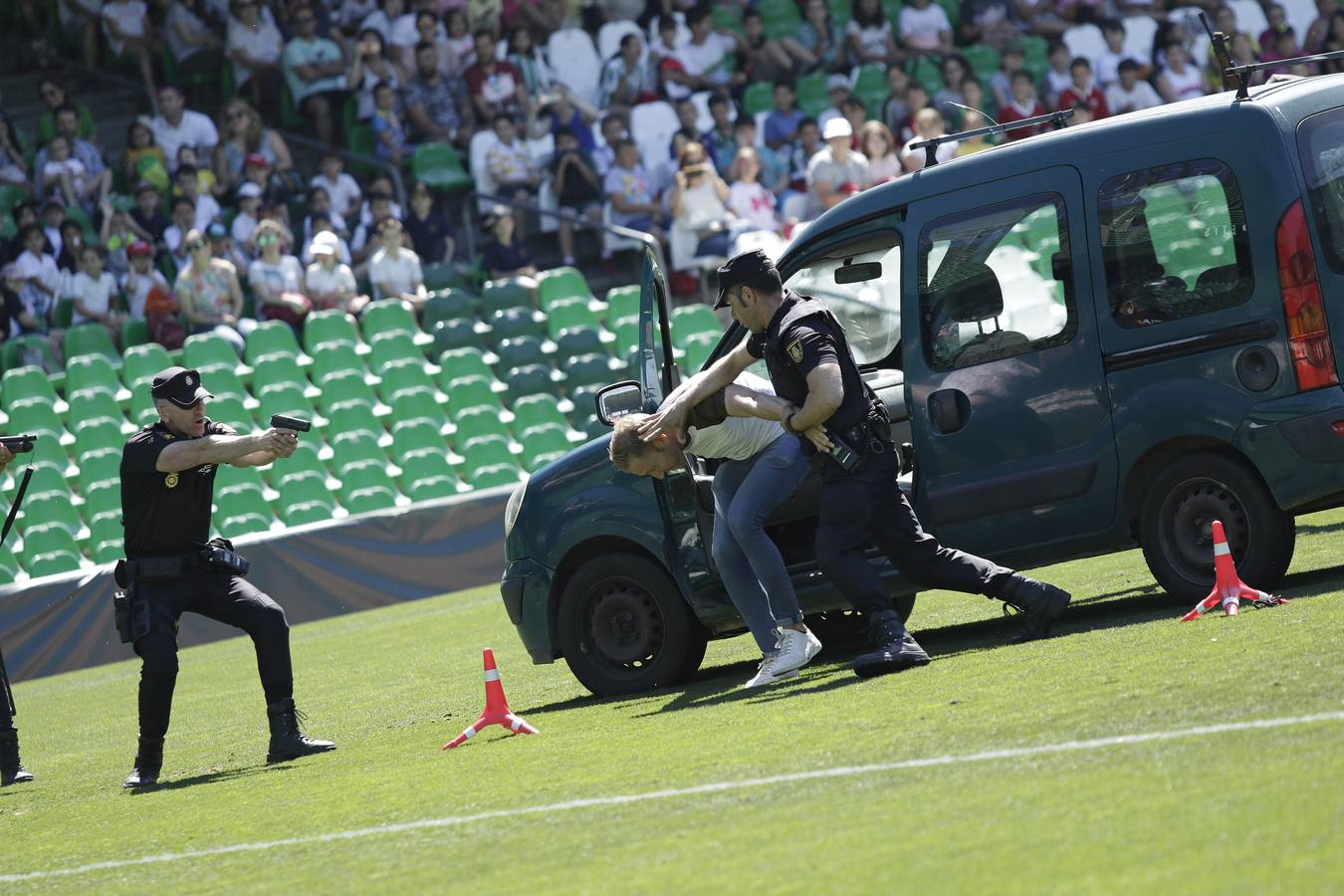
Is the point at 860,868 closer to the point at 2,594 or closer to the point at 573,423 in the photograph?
the point at 2,594

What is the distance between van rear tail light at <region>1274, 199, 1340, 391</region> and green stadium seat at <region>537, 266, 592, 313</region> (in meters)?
13.0

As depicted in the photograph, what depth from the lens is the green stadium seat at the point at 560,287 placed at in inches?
807

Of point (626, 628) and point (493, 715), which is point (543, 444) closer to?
point (626, 628)

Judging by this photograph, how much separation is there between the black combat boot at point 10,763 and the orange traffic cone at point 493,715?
2.71 m

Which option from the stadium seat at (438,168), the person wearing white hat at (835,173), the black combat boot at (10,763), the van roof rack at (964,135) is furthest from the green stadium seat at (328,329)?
the van roof rack at (964,135)

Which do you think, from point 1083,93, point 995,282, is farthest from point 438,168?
point 995,282

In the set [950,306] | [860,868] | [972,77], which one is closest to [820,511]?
[950,306]

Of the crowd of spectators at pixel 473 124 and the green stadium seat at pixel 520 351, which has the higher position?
the crowd of spectators at pixel 473 124

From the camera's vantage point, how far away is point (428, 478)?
60.8 feet

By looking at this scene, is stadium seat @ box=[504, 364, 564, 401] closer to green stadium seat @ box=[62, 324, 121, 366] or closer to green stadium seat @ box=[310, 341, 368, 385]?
green stadium seat @ box=[310, 341, 368, 385]

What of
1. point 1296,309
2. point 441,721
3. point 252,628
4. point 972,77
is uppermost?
point 972,77

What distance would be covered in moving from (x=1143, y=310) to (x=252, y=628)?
4424 millimetres

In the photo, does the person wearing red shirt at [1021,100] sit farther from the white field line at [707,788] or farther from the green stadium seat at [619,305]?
the white field line at [707,788]

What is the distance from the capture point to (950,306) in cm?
877
